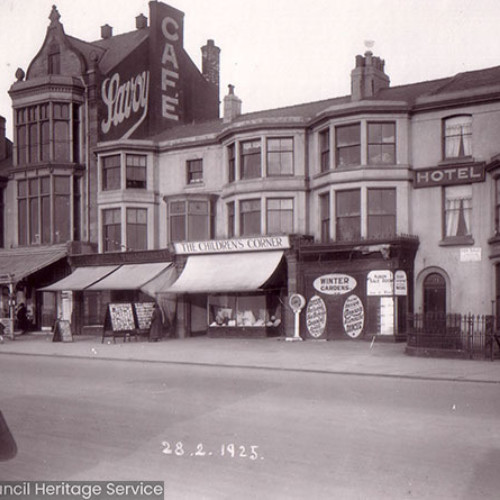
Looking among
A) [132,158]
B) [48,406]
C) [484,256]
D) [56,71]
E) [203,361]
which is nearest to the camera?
[48,406]

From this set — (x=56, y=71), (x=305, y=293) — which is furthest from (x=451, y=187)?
(x=56, y=71)

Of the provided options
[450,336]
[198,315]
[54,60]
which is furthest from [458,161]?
[54,60]

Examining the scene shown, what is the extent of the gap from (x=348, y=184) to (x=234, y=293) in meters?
7.21

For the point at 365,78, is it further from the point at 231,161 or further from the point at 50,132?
the point at 50,132

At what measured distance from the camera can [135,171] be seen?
3359 cm

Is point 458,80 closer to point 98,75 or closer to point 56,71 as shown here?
point 98,75

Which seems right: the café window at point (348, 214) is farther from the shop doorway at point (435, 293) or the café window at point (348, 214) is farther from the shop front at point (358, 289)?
the shop doorway at point (435, 293)

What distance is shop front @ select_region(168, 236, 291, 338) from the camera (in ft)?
93.0

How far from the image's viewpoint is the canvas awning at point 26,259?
107 ft

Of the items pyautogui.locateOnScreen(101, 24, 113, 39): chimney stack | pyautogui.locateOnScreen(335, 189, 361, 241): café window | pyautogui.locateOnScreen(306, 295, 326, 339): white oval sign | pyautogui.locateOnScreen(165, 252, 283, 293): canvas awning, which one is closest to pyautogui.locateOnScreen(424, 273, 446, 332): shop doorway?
pyautogui.locateOnScreen(335, 189, 361, 241): café window

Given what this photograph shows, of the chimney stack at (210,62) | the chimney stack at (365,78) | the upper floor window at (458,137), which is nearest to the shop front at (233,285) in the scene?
the chimney stack at (365,78)

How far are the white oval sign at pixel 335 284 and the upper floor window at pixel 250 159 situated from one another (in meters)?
5.47

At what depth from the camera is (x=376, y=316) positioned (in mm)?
26656

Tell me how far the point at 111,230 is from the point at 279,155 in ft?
32.0
